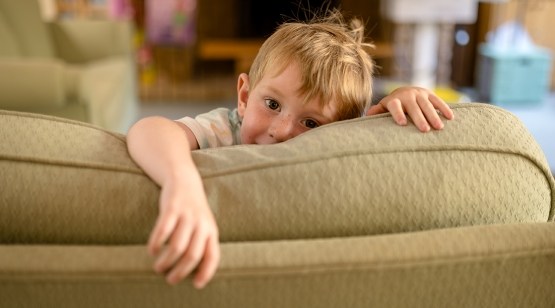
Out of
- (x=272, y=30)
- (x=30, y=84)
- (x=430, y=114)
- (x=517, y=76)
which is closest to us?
(x=430, y=114)

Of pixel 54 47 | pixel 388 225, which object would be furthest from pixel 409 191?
pixel 54 47

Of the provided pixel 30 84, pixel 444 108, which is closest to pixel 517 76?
pixel 30 84

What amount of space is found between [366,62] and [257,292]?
2.07ft

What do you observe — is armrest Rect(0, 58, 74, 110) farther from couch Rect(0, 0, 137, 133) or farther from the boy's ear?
the boy's ear

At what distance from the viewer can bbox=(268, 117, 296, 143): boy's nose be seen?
1037 millimetres

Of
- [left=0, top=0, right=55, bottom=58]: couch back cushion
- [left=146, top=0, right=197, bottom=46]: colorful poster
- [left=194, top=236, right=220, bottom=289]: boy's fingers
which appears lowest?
[left=146, top=0, right=197, bottom=46]: colorful poster

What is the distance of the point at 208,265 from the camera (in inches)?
22.8

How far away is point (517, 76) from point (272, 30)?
1.87 m

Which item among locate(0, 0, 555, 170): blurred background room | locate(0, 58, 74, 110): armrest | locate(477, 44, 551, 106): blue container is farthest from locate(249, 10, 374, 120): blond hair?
locate(477, 44, 551, 106): blue container

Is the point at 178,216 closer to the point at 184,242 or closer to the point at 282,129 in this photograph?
the point at 184,242

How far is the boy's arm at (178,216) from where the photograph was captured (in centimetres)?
57

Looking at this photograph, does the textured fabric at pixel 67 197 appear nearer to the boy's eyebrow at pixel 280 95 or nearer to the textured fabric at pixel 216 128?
the textured fabric at pixel 216 128

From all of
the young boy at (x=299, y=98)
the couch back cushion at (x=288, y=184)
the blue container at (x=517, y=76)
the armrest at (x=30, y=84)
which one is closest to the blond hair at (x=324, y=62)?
the young boy at (x=299, y=98)

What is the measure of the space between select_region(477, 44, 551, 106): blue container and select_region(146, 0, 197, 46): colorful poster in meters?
2.44
